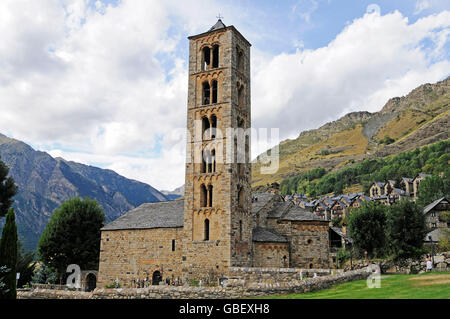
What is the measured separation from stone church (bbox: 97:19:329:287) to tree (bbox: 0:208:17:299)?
544 inches

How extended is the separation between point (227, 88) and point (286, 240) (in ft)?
48.3

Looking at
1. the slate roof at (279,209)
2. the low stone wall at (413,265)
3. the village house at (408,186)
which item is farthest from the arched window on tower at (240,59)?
the village house at (408,186)

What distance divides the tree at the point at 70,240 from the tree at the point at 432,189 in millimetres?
79916

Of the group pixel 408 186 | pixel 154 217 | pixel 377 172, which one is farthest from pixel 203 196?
pixel 377 172

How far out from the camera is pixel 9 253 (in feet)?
74.1

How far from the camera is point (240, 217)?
33531 millimetres

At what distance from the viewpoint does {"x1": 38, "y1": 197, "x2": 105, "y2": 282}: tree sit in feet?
142

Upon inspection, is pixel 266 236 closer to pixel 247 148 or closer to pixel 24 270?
pixel 247 148

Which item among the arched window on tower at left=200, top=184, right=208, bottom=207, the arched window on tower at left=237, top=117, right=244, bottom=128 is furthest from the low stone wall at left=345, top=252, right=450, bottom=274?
the arched window on tower at left=237, top=117, right=244, bottom=128

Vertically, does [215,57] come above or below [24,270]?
above

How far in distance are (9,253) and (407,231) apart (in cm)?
3161

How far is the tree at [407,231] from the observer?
34656 mm

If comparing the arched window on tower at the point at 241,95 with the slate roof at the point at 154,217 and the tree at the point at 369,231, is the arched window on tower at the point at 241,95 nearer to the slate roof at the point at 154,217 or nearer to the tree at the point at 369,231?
the slate roof at the point at 154,217
